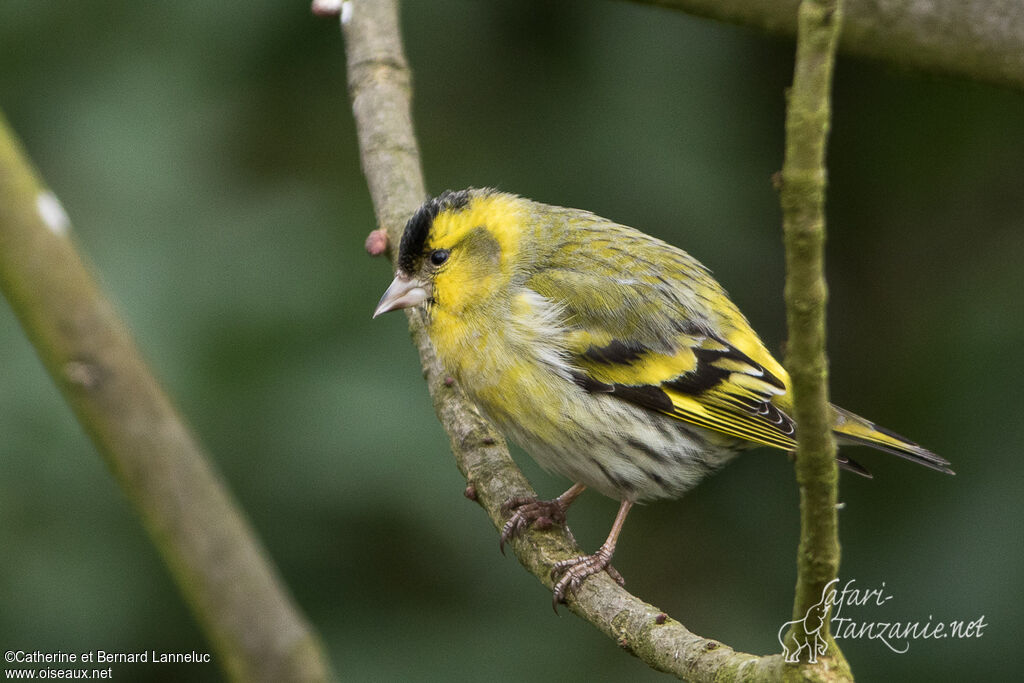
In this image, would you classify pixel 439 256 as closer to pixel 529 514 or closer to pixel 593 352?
pixel 593 352

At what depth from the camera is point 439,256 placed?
3.30 m

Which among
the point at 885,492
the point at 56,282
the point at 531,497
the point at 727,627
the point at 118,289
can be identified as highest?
the point at 118,289

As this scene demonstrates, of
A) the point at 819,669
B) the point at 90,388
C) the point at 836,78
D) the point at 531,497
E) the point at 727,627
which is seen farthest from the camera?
the point at 836,78

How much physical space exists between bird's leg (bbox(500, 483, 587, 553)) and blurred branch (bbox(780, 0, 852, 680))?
4.17 feet

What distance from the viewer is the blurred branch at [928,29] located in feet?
9.85

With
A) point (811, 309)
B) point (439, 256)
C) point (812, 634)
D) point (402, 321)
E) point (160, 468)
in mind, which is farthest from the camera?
point (402, 321)

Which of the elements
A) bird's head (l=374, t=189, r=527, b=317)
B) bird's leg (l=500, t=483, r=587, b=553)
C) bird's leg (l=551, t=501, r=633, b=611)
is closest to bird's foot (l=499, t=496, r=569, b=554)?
bird's leg (l=500, t=483, r=587, b=553)

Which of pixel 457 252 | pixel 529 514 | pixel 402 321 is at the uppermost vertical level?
pixel 457 252

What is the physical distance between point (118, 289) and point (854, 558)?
240cm

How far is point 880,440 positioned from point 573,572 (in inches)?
37.2

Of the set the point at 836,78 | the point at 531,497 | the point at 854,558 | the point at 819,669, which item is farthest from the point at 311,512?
the point at 836,78

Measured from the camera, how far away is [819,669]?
171 cm

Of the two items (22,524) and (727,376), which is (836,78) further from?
(22,524)

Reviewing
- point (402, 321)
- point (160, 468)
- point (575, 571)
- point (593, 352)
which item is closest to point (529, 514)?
point (575, 571)
